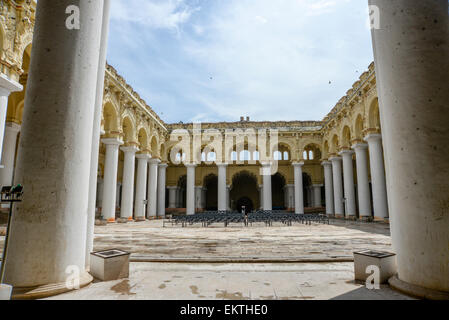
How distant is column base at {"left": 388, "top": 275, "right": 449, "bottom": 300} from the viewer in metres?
2.61

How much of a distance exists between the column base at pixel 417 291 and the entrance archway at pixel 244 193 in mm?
35996

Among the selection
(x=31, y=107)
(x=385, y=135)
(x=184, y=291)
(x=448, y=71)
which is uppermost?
(x=448, y=71)

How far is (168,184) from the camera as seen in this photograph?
106ft

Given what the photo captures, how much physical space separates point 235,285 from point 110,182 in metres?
15.0

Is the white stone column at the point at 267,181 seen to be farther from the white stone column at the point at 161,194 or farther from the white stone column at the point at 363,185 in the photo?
the white stone column at the point at 161,194

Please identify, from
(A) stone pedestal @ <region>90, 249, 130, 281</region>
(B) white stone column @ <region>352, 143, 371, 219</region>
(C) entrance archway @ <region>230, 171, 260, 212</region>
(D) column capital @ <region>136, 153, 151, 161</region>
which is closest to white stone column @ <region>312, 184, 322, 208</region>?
(C) entrance archway @ <region>230, 171, 260, 212</region>

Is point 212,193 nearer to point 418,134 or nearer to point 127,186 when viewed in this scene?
point 127,186

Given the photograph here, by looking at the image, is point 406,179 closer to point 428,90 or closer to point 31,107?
point 428,90

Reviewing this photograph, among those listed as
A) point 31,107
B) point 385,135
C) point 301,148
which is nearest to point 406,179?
point 385,135

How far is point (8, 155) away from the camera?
1395cm

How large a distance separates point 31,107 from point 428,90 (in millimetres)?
4382

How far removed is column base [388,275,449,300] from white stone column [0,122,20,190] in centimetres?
1581

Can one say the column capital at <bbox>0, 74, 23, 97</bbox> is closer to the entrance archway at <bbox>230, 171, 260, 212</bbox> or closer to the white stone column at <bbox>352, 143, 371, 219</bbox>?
the white stone column at <bbox>352, 143, 371, 219</bbox>

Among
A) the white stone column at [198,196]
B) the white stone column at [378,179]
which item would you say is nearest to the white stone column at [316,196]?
the white stone column at [198,196]
